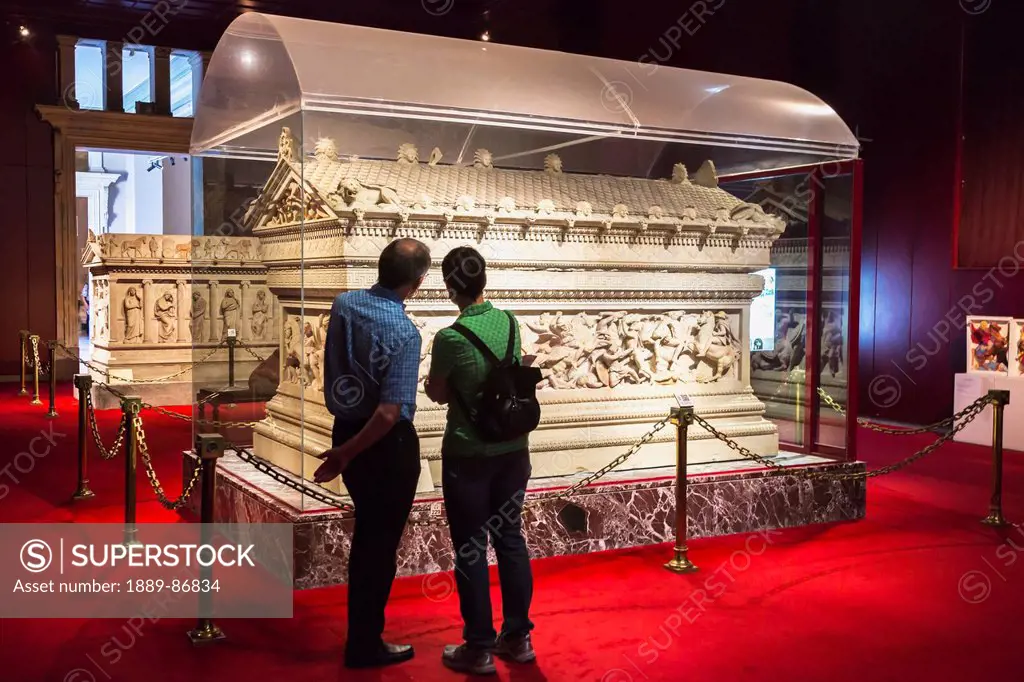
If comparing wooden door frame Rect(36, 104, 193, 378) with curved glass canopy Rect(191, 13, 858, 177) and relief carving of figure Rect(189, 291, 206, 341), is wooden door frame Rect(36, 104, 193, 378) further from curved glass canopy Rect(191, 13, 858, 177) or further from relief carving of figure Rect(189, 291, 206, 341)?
curved glass canopy Rect(191, 13, 858, 177)

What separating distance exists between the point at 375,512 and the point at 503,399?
2.44 feet

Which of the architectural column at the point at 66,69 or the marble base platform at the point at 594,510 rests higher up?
the architectural column at the point at 66,69

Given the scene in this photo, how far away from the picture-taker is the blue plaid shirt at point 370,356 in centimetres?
427

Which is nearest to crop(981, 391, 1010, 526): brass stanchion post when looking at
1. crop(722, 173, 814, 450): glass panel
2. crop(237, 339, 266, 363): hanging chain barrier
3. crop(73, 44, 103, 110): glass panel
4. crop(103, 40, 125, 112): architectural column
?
crop(722, 173, 814, 450): glass panel

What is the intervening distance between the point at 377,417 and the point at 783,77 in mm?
11335

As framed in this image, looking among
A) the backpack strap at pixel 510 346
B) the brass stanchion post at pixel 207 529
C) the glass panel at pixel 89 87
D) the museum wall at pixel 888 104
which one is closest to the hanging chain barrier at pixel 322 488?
the brass stanchion post at pixel 207 529

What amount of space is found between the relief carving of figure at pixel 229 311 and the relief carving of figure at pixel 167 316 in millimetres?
7204

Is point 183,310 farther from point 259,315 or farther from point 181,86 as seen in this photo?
point 259,315

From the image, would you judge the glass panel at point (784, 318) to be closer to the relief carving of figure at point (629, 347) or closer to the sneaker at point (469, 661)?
the relief carving of figure at point (629, 347)

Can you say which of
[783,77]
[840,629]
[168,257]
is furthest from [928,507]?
[168,257]

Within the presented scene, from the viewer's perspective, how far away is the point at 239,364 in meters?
7.46

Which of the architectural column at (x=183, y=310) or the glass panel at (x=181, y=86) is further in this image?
the glass panel at (x=181, y=86)

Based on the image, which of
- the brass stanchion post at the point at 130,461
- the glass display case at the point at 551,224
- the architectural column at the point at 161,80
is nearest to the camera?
the brass stanchion post at the point at 130,461

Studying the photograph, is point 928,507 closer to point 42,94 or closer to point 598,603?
point 598,603
